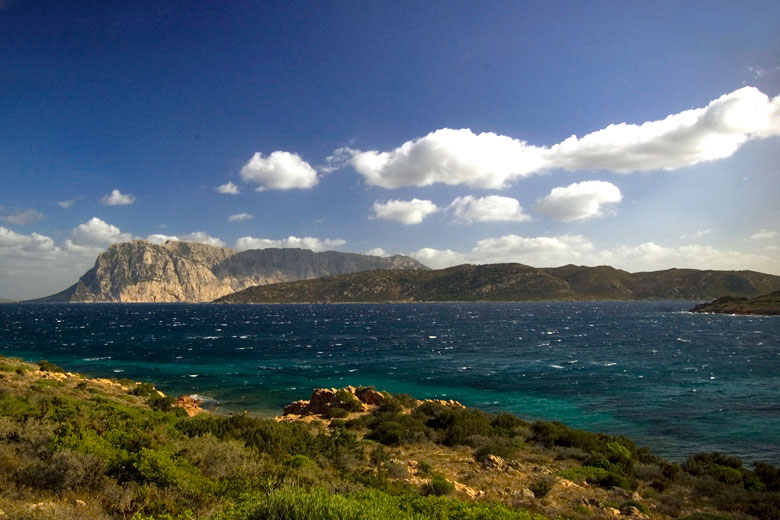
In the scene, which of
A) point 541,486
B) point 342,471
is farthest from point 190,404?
point 541,486

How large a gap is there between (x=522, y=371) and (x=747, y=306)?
137650mm

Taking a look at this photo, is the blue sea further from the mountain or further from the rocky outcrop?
the mountain

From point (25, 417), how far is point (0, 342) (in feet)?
281

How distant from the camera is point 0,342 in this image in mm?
75750

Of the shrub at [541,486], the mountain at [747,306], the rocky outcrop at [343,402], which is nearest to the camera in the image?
the shrub at [541,486]

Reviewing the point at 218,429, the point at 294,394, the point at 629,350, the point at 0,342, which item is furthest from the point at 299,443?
the point at 0,342

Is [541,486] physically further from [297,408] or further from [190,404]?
[190,404]

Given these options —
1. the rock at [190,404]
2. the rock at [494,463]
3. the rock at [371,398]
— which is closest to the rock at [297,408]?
the rock at [371,398]

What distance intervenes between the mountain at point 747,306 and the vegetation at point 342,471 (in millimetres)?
148040

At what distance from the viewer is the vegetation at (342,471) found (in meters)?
8.12

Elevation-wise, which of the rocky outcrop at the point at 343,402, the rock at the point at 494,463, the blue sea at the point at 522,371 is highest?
the rock at the point at 494,463

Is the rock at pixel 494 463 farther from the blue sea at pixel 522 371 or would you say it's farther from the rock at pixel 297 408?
the rock at pixel 297 408

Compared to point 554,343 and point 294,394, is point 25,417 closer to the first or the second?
point 294,394

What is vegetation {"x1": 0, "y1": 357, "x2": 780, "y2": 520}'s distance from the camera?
8.12m
